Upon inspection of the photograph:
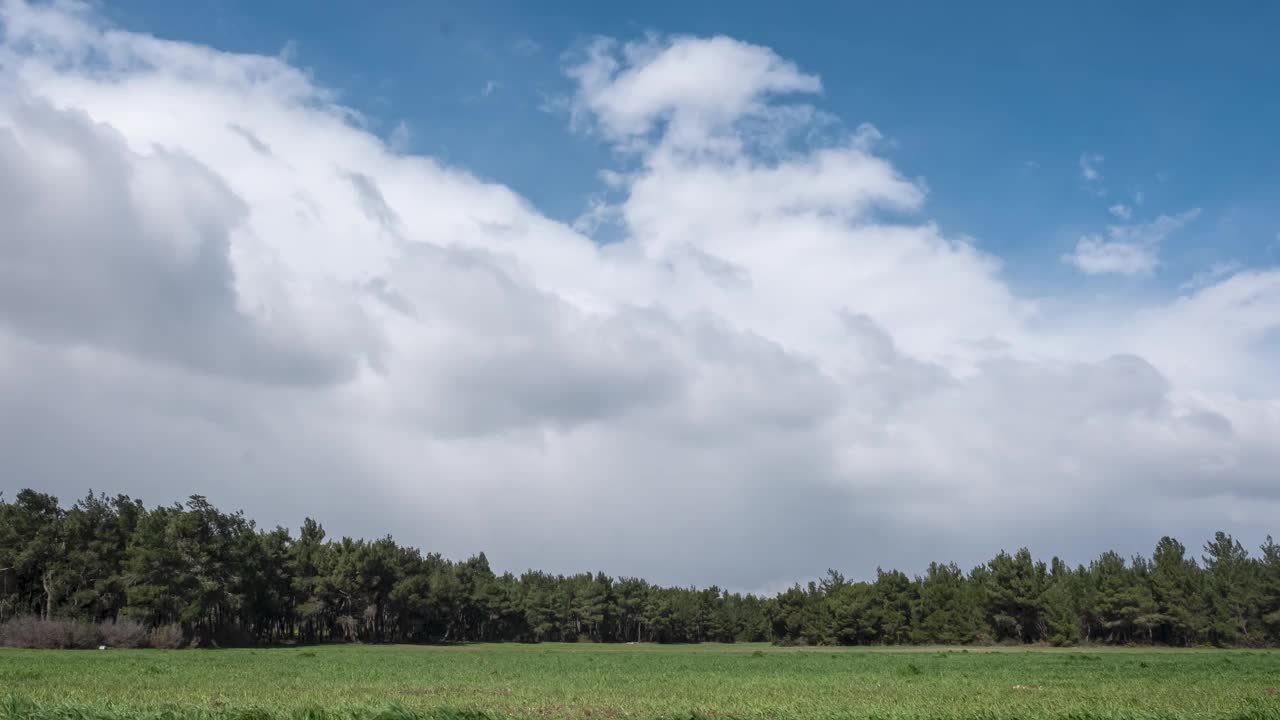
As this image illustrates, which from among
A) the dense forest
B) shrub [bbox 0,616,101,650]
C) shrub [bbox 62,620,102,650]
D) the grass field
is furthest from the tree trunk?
the grass field

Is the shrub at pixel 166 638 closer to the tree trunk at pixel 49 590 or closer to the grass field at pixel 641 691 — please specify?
the tree trunk at pixel 49 590

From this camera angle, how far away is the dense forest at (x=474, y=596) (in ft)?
277

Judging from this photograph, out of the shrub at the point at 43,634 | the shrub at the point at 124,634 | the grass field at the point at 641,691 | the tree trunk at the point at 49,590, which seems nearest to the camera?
the grass field at the point at 641,691

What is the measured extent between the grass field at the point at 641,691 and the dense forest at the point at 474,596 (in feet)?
143

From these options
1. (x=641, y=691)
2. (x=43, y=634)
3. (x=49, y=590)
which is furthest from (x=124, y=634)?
(x=641, y=691)

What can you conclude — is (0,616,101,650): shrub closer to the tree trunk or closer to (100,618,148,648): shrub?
(100,618,148,648): shrub

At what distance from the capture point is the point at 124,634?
74312 mm

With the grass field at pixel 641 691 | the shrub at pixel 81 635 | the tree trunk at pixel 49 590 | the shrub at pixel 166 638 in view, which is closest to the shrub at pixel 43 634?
the shrub at pixel 81 635

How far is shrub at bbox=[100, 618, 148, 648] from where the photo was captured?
73250 millimetres

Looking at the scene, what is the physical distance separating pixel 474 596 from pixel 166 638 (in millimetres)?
61760

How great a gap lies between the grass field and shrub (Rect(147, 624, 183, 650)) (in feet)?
110

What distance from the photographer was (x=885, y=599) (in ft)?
413

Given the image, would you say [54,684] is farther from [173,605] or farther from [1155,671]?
[173,605]

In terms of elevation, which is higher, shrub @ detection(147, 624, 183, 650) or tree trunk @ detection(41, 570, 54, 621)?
tree trunk @ detection(41, 570, 54, 621)
